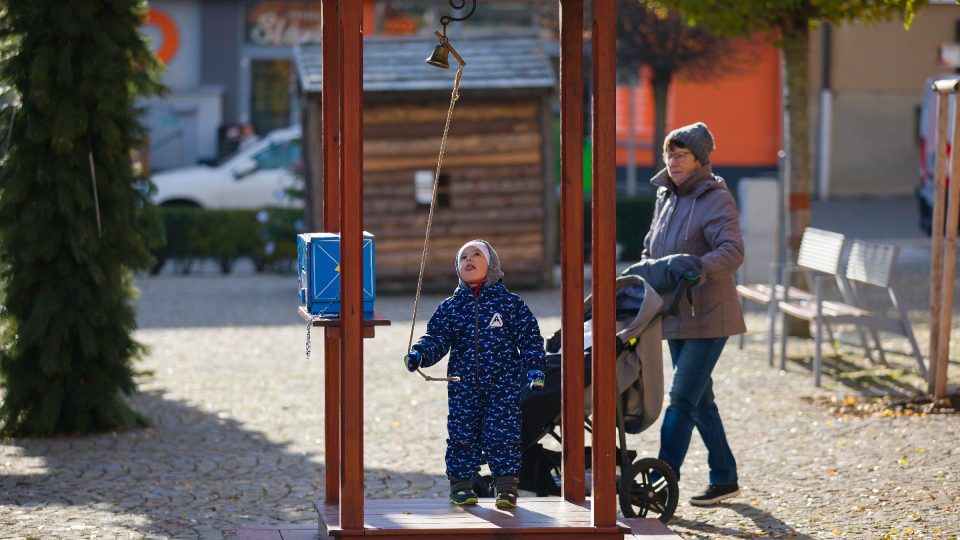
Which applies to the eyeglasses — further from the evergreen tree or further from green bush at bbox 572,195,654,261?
green bush at bbox 572,195,654,261

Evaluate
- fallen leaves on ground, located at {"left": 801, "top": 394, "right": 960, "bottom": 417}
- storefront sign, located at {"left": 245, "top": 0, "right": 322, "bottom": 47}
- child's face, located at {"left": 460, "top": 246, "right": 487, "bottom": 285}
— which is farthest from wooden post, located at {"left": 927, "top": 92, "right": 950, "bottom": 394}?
storefront sign, located at {"left": 245, "top": 0, "right": 322, "bottom": 47}

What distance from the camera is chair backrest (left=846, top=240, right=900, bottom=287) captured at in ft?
32.3

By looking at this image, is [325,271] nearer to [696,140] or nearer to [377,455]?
[696,140]

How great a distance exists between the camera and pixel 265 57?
34531mm

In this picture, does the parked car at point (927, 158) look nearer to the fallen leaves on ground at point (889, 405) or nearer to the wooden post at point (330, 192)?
the fallen leaves on ground at point (889, 405)

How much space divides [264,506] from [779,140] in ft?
90.8

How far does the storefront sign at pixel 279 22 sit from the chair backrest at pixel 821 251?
78.9 feet

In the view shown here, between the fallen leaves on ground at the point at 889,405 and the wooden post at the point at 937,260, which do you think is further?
the wooden post at the point at 937,260

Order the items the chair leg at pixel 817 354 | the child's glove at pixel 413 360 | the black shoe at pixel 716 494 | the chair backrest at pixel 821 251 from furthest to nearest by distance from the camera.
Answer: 1. the chair backrest at pixel 821 251
2. the chair leg at pixel 817 354
3. the black shoe at pixel 716 494
4. the child's glove at pixel 413 360

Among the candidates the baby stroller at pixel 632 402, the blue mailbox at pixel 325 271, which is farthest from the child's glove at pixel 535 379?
the blue mailbox at pixel 325 271

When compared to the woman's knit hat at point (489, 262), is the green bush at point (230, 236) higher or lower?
lower

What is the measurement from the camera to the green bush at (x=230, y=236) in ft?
61.1

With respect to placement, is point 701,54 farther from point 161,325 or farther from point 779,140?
point 161,325

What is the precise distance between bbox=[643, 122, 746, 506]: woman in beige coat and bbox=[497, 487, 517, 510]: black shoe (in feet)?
3.97
